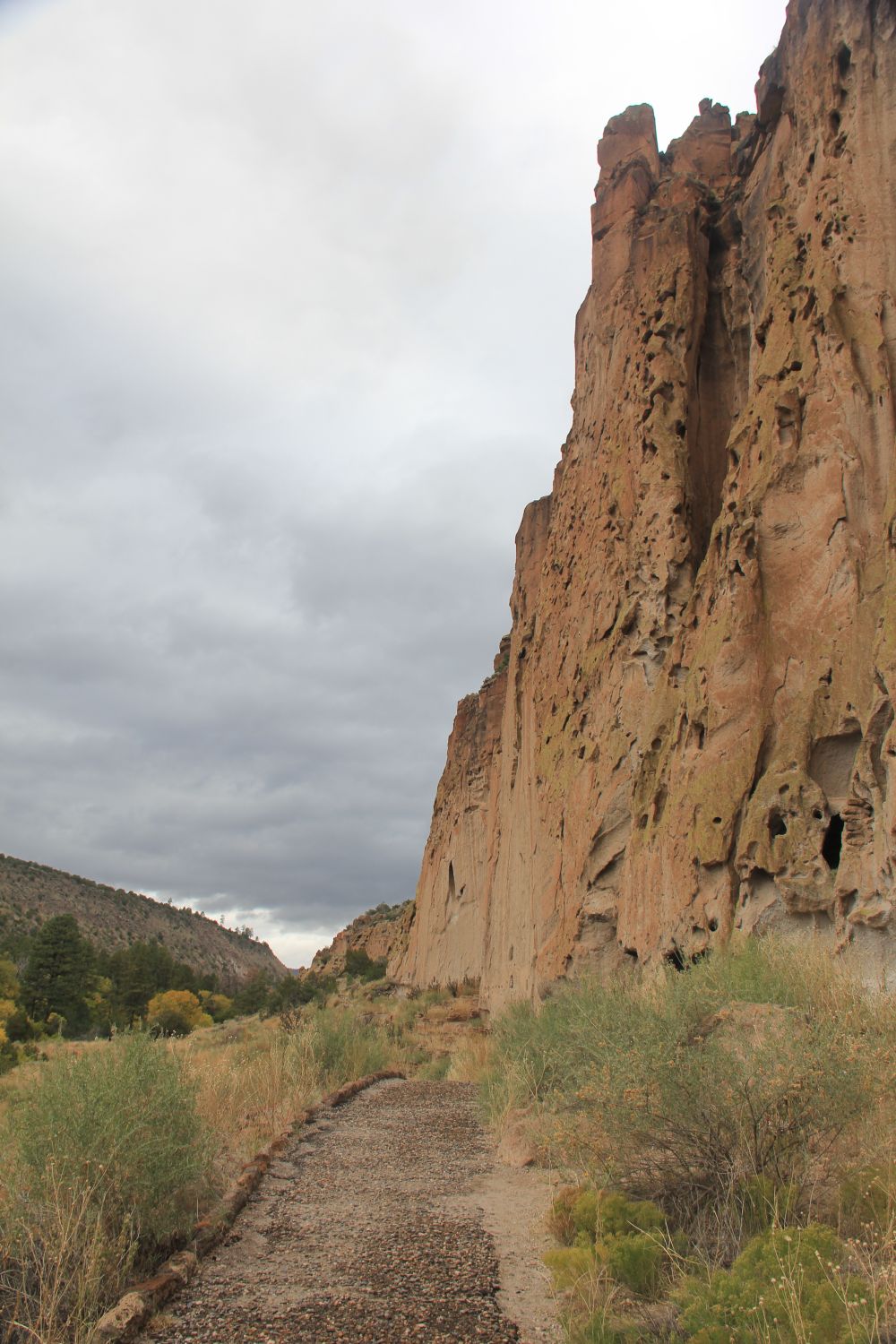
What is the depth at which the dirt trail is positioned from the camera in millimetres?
4012

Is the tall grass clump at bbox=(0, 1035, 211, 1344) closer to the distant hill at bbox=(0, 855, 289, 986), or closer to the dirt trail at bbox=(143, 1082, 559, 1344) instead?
the dirt trail at bbox=(143, 1082, 559, 1344)

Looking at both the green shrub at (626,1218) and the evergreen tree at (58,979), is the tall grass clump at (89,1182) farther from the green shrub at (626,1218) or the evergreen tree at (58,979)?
A: the evergreen tree at (58,979)

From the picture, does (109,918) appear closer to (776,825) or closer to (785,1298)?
(776,825)

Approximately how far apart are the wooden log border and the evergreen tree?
3774cm

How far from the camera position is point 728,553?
13.1 meters

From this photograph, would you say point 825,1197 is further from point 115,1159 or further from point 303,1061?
point 303,1061

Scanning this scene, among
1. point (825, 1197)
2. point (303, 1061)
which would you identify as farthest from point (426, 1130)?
point (825, 1197)

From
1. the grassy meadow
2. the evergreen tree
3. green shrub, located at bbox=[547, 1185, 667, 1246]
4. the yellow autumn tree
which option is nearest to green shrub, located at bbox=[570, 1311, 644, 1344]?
green shrub, located at bbox=[547, 1185, 667, 1246]

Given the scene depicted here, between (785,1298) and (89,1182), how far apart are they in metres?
3.85

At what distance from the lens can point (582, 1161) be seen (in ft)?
18.3

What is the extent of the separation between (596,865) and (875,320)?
1007cm

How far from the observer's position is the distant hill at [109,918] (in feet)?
236

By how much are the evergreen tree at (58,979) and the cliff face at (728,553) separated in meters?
28.2

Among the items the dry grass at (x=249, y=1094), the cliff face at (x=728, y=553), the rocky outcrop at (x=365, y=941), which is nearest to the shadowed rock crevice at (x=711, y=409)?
the cliff face at (x=728, y=553)
